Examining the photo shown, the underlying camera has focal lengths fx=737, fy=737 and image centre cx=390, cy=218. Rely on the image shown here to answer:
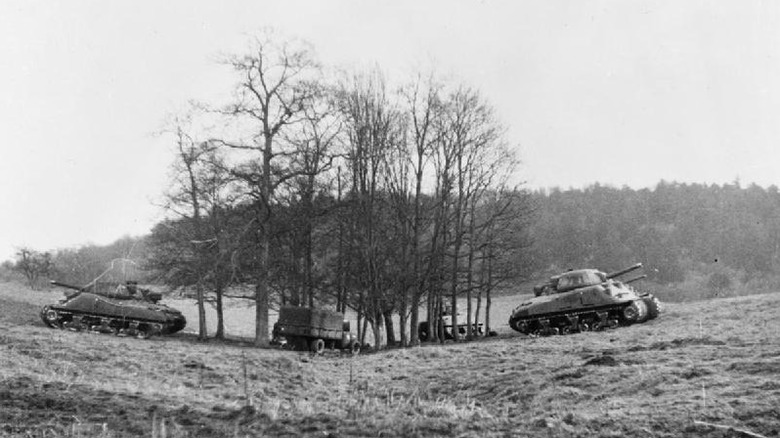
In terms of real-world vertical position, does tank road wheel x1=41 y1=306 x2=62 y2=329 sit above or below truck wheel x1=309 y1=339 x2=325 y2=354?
above

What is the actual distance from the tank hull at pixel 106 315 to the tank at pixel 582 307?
14.5 metres

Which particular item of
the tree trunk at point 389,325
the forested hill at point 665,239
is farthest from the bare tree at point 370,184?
the forested hill at point 665,239

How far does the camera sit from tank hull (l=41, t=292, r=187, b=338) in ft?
92.8

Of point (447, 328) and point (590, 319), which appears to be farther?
point (447, 328)

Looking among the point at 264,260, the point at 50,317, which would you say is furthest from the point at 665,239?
the point at 50,317

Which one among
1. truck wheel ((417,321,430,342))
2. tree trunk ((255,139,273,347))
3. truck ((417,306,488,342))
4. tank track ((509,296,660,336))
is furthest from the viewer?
truck wheel ((417,321,430,342))

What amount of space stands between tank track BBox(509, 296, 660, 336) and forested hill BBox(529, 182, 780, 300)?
29159 mm

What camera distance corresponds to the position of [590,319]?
26.5 m

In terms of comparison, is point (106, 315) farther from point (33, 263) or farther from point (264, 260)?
point (33, 263)

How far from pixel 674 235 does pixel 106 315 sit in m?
56.4

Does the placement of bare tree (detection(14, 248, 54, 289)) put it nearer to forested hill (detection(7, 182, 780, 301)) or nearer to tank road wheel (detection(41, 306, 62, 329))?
forested hill (detection(7, 182, 780, 301))

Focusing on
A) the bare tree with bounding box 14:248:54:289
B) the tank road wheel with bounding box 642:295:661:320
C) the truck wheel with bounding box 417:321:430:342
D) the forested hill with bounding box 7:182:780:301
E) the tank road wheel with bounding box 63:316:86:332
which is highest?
the forested hill with bounding box 7:182:780:301

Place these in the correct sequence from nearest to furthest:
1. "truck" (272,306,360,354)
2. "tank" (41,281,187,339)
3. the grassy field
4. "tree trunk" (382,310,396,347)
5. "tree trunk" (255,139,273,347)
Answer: the grassy field → "truck" (272,306,360,354) → "tank" (41,281,187,339) → "tree trunk" (255,139,273,347) → "tree trunk" (382,310,396,347)

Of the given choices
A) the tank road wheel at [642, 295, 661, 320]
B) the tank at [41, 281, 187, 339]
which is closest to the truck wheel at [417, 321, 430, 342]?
the tank road wheel at [642, 295, 661, 320]
